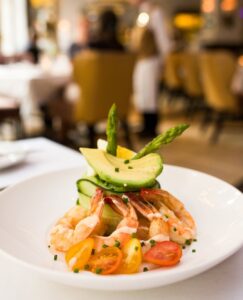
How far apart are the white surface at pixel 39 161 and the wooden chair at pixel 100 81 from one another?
6.93 ft

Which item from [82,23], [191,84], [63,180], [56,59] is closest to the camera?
[63,180]

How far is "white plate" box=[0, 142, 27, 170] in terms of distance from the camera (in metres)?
1.06

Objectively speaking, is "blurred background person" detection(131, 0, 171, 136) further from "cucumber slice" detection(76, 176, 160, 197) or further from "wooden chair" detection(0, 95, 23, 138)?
"cucumber slice" detection(76, 176, 160, 197)

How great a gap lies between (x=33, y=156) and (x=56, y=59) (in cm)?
349

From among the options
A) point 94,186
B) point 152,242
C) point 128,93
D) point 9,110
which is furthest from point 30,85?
point 152,242

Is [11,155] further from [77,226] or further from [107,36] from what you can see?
[107,36]

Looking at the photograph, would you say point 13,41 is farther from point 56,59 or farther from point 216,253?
point 216,253

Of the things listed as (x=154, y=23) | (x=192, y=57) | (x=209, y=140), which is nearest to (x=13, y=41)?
(x=192, y=57)

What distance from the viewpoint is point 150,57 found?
470cm

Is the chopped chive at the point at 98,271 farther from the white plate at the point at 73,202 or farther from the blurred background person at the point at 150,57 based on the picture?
the blurred background person at the point at 150,57

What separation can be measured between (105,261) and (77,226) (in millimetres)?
79

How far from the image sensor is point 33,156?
47.5 inches

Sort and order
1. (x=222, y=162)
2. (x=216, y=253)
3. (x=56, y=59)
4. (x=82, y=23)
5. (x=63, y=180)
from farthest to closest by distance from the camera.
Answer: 1. (x=82, y=23)
2. (x=56, y=59)
3. (x=222, y=162)
4. (x=63, y=180)
5. (x=216, y=253)

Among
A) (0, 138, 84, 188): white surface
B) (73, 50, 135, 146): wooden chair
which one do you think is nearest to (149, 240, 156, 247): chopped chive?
(0, 138, 84, 188): white surface
